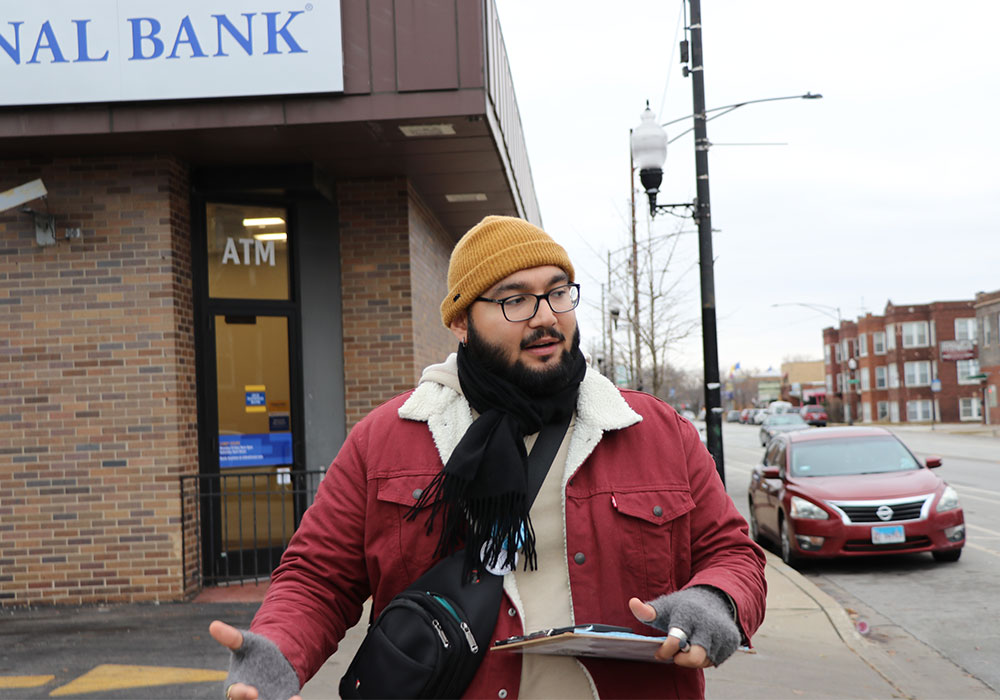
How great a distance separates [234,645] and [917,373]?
72157mm

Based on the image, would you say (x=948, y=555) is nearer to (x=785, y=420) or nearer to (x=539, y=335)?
(x=539, y=335)

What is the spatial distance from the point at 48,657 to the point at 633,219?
1374 cm

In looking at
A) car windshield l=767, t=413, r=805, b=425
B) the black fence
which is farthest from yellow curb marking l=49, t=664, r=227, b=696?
car windshield l=767, t=413, r=805, b=425

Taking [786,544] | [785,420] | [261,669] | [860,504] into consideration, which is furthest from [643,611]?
[785,420]

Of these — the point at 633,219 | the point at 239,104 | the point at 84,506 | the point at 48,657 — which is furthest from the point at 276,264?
the point at 633,219

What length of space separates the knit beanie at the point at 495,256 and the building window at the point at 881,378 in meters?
74.6

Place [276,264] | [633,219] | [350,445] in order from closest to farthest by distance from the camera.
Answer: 1. [350,445]
2. [276,264]
3. [633,219]

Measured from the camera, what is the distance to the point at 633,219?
18.0 m

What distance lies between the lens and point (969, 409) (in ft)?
215

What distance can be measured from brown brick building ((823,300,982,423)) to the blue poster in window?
57.6 m

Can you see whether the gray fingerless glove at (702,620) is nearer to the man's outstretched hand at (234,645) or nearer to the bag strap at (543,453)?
the bag strap at (543,453)

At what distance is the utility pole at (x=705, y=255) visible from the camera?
10633 millimetres

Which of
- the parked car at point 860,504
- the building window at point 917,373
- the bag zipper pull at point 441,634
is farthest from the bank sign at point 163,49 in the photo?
the building window at point 917,373

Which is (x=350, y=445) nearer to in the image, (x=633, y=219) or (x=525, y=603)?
(x=525, y=603)
